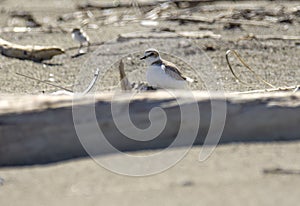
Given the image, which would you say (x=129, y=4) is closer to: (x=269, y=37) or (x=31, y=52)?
(x=269, y=37)

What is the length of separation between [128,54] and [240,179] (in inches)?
183

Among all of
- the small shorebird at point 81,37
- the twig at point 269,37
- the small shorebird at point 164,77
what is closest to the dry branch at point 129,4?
the twig at point 269,37

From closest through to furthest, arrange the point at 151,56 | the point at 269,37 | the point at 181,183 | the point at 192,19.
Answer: the point at 181,183
the point at 151,56
the point at 269,37
the point at 192,19

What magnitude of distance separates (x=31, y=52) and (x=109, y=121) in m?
4.31

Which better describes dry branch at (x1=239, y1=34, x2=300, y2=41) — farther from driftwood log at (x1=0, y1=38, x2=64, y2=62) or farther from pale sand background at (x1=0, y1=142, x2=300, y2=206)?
pale sand background at (x1=0, y1=142, x2=300, y2=206)

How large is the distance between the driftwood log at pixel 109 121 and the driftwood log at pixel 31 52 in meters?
4.05

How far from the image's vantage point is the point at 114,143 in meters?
5.46

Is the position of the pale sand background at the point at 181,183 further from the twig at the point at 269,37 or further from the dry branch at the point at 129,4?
the dry branch at the point at 129,4

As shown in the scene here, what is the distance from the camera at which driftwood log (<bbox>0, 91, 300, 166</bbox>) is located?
5359mm

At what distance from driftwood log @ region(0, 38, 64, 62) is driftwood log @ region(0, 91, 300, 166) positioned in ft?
13.3

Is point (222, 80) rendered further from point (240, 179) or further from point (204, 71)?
point (240, 179)

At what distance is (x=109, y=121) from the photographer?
17.7 feet

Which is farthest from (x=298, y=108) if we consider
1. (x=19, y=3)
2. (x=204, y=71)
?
(x=19, y=3)

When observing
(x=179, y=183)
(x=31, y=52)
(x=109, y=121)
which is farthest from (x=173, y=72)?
(x=179, y=183)
